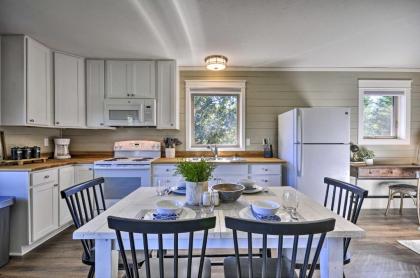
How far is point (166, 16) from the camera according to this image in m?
2.38

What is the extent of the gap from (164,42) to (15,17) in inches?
59.2

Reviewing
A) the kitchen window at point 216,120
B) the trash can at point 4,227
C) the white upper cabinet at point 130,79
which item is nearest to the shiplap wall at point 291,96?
the kitchen window at point 216,120

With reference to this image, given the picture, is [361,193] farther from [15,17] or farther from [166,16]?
[15,17]

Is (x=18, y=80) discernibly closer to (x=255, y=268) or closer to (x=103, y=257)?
(x=103, y=257)

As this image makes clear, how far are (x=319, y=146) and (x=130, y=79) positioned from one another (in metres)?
2.88

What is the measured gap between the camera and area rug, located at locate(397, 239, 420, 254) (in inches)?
101

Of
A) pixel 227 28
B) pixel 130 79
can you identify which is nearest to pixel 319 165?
pixel 227 28

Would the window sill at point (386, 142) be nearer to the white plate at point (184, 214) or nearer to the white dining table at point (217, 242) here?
the white dining table at point (217, 242)

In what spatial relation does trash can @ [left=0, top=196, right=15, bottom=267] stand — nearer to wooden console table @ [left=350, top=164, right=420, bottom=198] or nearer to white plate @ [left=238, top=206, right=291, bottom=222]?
white plate @ [left=238, top=206, right=291, bottom=222]

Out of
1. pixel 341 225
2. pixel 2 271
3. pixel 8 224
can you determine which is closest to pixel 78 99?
pixel 8 224

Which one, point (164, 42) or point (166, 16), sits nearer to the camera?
point (166, 16)

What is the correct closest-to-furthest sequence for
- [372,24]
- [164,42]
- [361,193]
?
[361,193] < [372,24] < [164,42]

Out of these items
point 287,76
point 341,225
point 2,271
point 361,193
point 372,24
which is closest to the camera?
point 341,225

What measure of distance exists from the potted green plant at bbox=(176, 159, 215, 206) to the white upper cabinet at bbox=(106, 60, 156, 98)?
7.80 ft
